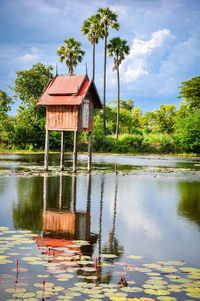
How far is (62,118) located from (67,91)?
5.28ft

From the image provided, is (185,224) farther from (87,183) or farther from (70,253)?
(87,183)

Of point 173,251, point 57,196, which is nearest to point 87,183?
point 57,196

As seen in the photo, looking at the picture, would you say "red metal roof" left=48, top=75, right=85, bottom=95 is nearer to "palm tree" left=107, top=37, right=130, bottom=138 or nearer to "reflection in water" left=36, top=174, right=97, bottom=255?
"reflection in water" left=36, top=174, right=97, bottom=255

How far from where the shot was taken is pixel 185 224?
931 cm

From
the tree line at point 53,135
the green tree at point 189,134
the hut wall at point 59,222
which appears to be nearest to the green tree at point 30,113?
the tree line at point 53,135

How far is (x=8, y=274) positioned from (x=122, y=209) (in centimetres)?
598

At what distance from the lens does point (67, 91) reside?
21734 mm

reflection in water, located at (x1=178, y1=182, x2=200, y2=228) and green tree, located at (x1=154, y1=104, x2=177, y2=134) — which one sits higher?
green tree, located at (x1=154, y1=104, x2=177, y2=134)

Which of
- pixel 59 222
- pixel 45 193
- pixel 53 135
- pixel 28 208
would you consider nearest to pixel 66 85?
pixel 45 193

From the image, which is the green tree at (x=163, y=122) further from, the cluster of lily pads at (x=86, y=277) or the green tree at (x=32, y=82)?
the cluster of lily pads at (x=86, y=277)

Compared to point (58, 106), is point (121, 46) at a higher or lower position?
higher

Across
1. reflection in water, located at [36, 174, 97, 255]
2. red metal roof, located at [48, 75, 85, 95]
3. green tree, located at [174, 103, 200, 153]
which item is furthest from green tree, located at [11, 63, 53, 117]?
reflection in water, located at [36, 174, 97, 255]

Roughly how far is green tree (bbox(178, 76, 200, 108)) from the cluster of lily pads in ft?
206

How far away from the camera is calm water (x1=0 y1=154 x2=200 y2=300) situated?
503 centimetres
